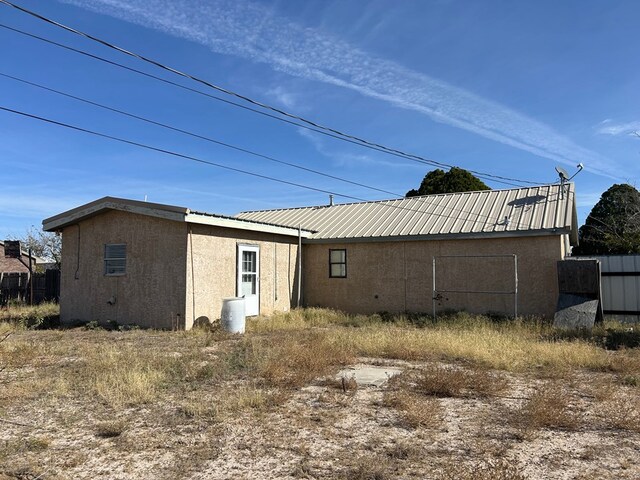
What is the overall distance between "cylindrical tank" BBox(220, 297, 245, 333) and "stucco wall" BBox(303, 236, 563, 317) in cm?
553

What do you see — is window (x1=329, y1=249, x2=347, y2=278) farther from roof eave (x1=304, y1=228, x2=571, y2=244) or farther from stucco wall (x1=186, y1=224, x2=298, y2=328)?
stucco wall (x1=186, y1=224, x2=298, y2=328)

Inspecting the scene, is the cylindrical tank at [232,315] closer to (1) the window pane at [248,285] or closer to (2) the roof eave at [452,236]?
(1) the window pane at [248,285]

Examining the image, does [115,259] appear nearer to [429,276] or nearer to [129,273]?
[129,273]

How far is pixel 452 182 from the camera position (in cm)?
3247

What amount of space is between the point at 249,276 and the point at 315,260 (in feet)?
11.4

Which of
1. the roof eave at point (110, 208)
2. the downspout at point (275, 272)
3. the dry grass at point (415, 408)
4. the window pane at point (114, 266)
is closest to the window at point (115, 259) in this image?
the window pane at point (114, 266)

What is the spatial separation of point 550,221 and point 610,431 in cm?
1026

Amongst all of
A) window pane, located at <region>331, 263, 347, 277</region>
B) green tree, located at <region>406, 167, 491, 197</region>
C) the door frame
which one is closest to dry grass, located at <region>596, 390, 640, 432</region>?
the door frame

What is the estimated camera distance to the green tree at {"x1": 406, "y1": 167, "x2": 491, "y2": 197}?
1271 inches

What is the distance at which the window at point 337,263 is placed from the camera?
17.9 meters

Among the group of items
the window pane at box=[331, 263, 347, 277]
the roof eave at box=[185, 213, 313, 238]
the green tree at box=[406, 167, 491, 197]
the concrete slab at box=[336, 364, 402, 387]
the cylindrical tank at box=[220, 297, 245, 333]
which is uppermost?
the green tree at box=[406, 167, 491, 197]

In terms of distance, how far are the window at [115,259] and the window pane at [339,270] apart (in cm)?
722

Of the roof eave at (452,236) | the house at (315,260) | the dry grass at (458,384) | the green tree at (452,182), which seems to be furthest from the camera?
the green tree at (452,182)

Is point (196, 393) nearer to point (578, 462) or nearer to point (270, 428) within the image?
point (270, 428)
